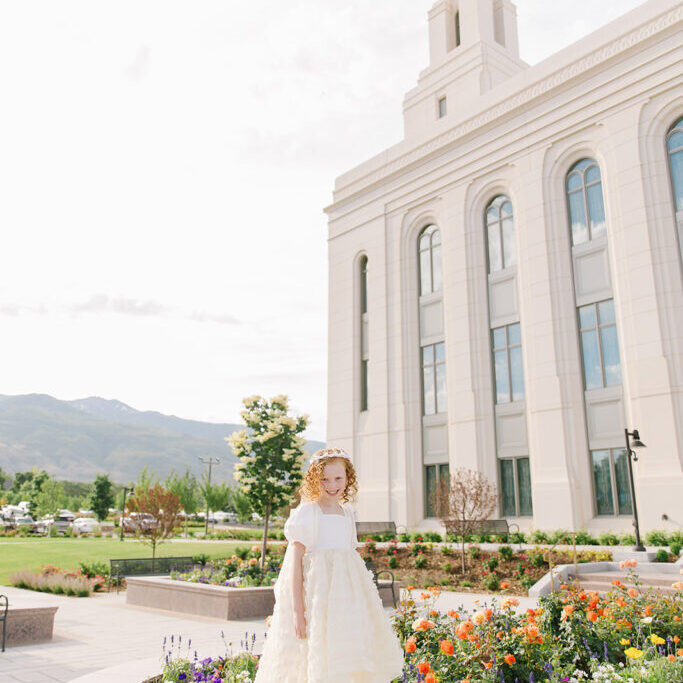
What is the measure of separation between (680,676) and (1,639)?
903cm

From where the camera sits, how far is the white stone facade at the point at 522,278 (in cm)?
2116

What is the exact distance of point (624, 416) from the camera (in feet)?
69.9

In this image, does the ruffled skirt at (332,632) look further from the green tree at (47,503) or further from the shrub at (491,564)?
the green tree at (47,503)

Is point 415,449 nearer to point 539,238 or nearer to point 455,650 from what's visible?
point 539,238

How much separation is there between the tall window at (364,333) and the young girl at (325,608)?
26.7 m

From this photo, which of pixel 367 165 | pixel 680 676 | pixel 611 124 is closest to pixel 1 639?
pixel 680 676

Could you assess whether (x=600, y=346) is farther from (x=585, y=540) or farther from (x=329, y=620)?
(x=329, y=620)

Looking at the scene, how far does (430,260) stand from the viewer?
2997cm

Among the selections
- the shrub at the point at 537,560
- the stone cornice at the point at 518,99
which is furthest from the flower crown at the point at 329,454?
the stone cornice at the point at 518,99

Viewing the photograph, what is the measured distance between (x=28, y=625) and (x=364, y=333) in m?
23.9

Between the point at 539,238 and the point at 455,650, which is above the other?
the point at 539,238

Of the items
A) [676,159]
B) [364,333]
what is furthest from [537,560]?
[364,333]

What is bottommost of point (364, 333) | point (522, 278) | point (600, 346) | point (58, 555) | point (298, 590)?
point (58, 555)

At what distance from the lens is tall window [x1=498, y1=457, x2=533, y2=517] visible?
936 inches
